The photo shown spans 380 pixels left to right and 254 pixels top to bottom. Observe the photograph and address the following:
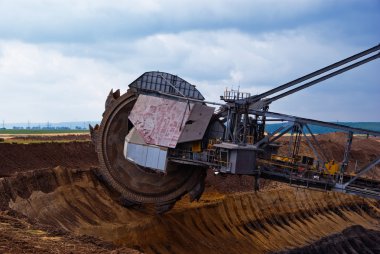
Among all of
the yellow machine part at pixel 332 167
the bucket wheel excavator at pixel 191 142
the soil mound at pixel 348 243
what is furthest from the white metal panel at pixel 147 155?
the soil mound at pixel 348 243

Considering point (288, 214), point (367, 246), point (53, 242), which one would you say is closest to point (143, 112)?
point (53, 242)

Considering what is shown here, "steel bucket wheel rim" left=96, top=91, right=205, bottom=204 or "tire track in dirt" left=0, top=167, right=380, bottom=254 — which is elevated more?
"steel bucket wheel rim" left=96, top=91, right=205, bottom=204

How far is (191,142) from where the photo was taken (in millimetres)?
21406

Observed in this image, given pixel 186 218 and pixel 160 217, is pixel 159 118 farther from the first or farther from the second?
pixel 186 218

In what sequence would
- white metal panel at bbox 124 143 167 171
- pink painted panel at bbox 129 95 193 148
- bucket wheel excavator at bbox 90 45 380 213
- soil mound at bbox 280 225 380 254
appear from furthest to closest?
soil mound at bbox 280 225 380 254, white metal panel at bbox 124 143 167 171, pink painted panel at bbox 129 95 193 148, bucket wheel excavator at bbox 90 45 380 213

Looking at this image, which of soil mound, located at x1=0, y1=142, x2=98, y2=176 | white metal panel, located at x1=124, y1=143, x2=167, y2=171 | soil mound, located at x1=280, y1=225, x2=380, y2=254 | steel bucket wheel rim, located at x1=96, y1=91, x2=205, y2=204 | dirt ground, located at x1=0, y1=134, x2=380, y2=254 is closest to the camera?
dirt ground, located at x1=0, y1=134, x2=380, y2=254

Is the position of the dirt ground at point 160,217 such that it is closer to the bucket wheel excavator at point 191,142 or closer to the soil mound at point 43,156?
the soil mound at point 43,156

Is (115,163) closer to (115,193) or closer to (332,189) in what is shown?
(115,193)

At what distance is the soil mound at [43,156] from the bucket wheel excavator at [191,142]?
32.1ft

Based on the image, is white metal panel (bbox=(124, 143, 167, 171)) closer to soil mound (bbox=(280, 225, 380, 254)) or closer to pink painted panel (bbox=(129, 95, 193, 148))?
pink painted panel (bbox=(129, 95, 193, 148))

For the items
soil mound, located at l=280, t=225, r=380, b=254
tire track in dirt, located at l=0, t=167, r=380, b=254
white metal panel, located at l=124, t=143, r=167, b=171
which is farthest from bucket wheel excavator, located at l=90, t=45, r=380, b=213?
soil mound, located at l=280, t=225, r=380, b=254

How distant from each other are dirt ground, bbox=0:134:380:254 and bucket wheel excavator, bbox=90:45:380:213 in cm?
174

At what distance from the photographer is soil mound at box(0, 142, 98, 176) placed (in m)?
31.0

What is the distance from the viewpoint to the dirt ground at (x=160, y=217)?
1427cm
